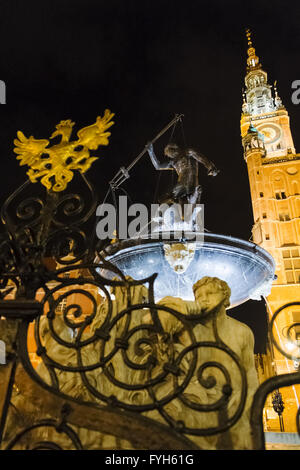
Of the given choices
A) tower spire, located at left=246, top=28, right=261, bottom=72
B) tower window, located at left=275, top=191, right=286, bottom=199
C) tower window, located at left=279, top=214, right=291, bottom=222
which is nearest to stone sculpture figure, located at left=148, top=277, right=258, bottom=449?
tower window, located at left=279, top=214, right=291, bottom=222

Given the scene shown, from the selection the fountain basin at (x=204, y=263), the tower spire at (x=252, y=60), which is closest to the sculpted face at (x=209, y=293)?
the fountain basin at (x=204, y=263)

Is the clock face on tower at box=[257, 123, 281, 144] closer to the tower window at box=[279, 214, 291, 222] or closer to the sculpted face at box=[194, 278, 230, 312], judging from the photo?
the tower window at box=[279, 214, 291, 222]

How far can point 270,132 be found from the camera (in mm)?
44438

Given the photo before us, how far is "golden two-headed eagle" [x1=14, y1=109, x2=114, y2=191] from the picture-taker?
2852 mm

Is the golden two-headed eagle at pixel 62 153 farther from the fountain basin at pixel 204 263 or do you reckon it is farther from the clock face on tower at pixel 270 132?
the clock face on tower at pixel 270 132

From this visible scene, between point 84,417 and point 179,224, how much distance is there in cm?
575

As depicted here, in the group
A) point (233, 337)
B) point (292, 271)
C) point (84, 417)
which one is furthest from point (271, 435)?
point (292, 271)

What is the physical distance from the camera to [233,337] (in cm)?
425

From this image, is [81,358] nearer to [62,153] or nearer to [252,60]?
[62,153]

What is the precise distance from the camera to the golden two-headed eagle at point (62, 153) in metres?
2.85

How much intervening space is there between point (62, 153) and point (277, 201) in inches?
1424

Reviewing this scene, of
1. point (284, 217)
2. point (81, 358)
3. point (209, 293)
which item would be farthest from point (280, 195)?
point (81, 358)
